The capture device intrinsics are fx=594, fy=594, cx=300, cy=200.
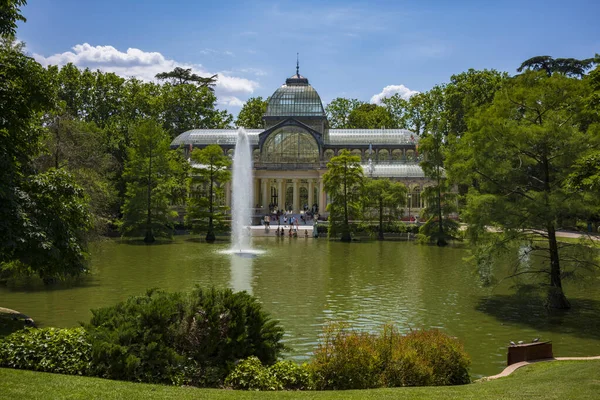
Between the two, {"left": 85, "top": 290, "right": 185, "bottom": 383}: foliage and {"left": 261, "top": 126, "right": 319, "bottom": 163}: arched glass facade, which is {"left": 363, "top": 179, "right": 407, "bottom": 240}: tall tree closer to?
{"left": 261, "top": 126, "right": 319, "bottom": 163}: arched glass facade

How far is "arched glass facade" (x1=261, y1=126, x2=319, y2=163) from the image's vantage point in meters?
75.3

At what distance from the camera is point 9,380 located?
9.29 metres

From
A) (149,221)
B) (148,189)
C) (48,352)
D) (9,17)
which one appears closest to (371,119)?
(148,189)

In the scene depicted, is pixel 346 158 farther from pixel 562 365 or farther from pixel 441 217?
pixel 562 365

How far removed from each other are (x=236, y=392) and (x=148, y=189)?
132 feet

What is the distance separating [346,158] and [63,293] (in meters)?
33.0

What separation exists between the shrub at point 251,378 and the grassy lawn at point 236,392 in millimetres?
663

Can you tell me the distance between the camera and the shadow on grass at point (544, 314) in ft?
60.2

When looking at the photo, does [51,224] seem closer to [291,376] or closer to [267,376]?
[267,376]

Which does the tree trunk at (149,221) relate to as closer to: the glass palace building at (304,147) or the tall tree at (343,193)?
the tall tree at (343,193)

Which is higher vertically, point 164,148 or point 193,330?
point 164,148

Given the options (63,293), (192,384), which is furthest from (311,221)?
(192,384)

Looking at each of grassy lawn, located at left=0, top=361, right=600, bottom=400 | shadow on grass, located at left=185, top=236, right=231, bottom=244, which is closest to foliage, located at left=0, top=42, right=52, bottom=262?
grassy lawn, located at left=0, top=361, right=600, bottom=400

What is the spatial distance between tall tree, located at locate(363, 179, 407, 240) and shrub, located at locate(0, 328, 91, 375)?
42.5 meters
